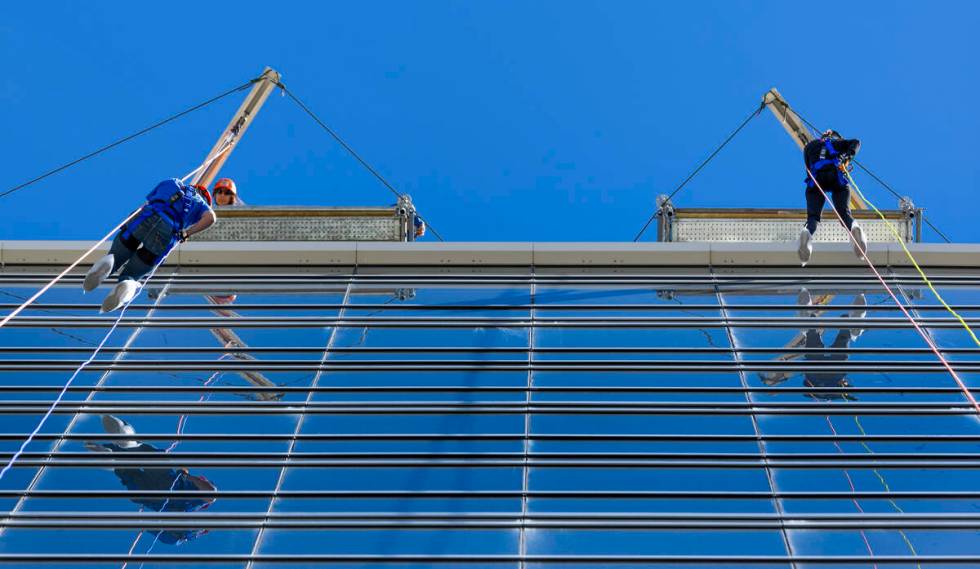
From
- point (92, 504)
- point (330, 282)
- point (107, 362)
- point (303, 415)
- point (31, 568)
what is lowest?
point (31, 568)

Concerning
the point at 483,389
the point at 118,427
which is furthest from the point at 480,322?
the point at 118,427

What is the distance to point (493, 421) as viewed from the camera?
53.8 feet

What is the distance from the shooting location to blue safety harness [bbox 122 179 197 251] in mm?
18312

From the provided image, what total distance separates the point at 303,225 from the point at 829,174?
7797mm

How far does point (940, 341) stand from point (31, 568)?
11037mm

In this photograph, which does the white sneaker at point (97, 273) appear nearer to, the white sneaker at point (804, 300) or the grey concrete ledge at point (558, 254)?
the grey concrete ledge at point (558, 254)

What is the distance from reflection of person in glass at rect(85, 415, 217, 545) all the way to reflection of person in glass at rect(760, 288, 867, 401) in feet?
21.6

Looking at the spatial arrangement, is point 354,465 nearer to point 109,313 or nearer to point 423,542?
point 423,542

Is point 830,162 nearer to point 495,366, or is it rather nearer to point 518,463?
point 495,366

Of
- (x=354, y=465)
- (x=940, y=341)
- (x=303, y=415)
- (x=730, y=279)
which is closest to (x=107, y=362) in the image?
(x=303, y=415)

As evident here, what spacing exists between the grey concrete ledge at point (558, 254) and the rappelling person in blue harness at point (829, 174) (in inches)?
21.6

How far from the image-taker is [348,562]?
1383cm

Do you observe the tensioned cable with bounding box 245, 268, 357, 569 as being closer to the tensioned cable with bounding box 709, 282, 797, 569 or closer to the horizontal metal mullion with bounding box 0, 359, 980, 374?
the horizontal metal mullion with bounding box 0, 359, 980, 374

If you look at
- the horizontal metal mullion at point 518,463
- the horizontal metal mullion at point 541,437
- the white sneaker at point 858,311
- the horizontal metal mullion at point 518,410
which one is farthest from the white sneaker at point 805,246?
the horizontal metal mullion at point 518,463
